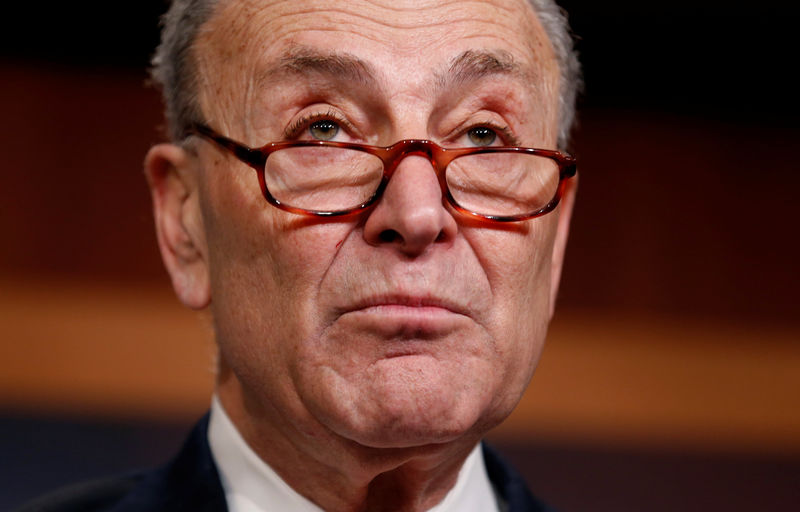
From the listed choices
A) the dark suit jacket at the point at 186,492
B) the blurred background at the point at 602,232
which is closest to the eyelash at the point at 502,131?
the dark suit jacket at the point at 186,492

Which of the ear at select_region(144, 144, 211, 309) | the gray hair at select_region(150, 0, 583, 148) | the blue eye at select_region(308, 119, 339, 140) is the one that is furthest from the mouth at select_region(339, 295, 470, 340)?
the gray hair at select_region(150, 0, 583, 148)

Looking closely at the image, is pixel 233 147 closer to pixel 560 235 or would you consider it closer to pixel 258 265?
pixel 258 265

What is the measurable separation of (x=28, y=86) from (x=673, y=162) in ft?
7.34

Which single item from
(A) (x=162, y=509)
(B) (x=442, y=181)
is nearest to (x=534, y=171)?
(B) (x=442, y=181)

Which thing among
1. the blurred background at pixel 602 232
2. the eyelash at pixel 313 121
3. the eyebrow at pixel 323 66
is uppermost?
the eyebrow at pixel 323 66

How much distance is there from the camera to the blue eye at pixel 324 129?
1.51 meters

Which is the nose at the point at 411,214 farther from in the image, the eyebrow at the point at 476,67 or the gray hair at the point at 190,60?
the gray hair at the point at 190,60

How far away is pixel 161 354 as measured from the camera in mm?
3381

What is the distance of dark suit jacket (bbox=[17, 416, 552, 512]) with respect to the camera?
166 centimetres

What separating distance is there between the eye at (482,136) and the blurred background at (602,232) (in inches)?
64.7

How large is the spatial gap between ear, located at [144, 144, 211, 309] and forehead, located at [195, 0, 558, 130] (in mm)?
182

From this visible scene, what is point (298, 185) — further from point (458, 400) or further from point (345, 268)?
point (458, 400)

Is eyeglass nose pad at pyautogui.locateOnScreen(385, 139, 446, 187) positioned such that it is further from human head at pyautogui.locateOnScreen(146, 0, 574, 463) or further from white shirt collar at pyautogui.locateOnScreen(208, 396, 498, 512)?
white shirt collar at pyautogui.locateOnScreen(208, 396, 498, 512)

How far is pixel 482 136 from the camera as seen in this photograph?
1.58 meters
